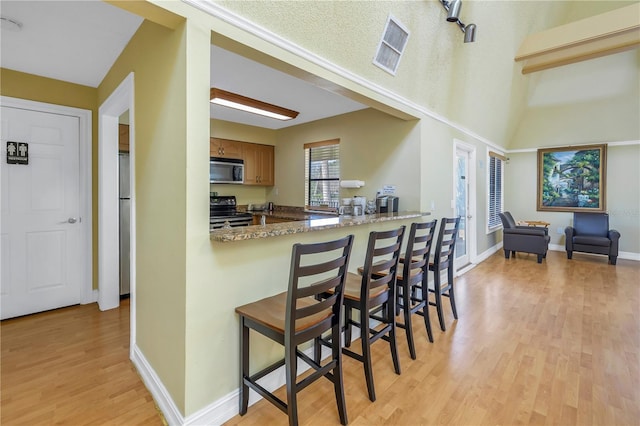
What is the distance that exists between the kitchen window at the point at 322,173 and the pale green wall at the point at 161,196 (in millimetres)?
2936

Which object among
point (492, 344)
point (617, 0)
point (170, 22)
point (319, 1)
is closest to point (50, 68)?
point (170, 22)

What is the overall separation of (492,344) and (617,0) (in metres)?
6.41

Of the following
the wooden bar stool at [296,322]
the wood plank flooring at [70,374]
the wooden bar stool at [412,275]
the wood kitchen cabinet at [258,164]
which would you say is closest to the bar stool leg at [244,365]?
A: the wooden bar stool at [296,322]

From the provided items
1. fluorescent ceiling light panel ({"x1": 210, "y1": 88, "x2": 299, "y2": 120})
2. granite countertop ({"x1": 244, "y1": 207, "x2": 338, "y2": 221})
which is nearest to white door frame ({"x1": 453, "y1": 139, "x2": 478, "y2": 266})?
granite countertop ({"x1": 244, "y1": 207, "x2": 338, "y2": 221})

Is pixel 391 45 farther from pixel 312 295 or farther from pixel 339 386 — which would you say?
pixel 339 386

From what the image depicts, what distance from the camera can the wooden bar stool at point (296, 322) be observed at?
1459 millimetres

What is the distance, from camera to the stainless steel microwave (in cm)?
466

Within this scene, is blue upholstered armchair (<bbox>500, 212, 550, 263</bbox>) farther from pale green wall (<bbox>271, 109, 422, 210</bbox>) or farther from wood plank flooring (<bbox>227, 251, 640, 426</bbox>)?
pale green wall (<bbox>271, 109, 422, 210</bbox>)

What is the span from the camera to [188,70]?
1511 millimetres

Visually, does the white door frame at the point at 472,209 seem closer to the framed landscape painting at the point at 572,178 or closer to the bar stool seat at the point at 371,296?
the framed landscape painting at the point at 572,178

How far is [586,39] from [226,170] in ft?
19.1

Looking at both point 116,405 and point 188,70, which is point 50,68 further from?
point 116,405

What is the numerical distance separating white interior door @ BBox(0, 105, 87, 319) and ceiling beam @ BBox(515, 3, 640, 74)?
253 inches

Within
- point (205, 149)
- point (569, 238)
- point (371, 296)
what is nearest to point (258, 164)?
point (205, 149)
